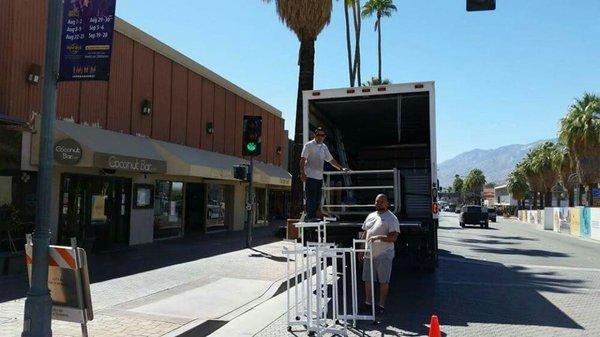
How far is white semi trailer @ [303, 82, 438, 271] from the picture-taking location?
987 cm

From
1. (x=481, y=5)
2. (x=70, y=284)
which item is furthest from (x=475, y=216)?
(x=70, y=284)

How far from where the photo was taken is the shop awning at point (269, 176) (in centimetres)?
2370

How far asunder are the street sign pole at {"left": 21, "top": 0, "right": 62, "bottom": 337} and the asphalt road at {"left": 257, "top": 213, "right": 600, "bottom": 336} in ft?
8.48

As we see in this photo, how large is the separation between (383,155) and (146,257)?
655 cm

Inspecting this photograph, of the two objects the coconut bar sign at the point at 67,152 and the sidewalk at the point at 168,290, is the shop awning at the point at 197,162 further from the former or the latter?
the coconut bar sign at the point at 67,152

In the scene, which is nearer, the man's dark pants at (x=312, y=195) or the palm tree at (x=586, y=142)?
the man's dark pants at (x=312, y=195)

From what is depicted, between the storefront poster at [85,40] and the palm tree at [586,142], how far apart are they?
122 ft

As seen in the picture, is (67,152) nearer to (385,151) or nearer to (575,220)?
(385,151)

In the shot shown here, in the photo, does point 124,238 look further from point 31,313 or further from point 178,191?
point 31,313

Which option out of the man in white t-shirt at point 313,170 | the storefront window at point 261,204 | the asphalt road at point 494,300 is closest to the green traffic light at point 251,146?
the asphalt road at point 494,300

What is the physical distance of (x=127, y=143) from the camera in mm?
15234

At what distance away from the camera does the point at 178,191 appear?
20469 mm

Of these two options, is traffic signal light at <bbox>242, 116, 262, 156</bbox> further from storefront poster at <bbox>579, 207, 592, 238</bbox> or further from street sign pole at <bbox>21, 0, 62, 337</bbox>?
storefront poster at <bbox>579, 207, 592, 238</bbox>

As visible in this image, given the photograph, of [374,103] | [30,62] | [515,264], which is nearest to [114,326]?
[374,103]
